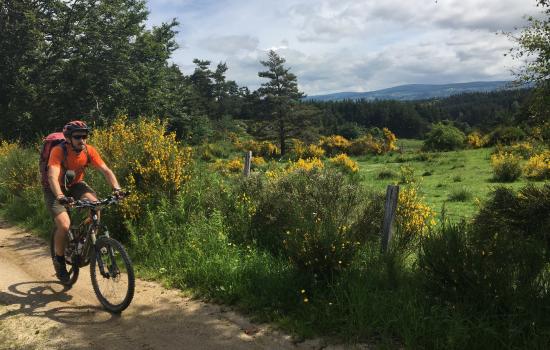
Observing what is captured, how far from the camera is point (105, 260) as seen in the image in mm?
5129

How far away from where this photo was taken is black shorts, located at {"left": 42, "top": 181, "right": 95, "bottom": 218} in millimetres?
5480

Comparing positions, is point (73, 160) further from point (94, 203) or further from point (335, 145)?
point (335, 145)

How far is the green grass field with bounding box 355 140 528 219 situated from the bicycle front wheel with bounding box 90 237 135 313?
5353mm

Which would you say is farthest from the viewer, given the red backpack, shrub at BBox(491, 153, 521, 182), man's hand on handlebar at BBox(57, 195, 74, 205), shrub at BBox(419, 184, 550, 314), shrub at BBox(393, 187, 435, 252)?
shrub at BBox(491, 153, 521, 182)

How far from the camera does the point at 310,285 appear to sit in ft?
15.9

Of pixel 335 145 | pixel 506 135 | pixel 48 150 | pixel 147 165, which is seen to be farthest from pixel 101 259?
pixel 335 145

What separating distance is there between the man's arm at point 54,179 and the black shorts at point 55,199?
1.58 ft

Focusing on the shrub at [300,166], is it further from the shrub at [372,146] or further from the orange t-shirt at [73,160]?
the shrub at [372,146]

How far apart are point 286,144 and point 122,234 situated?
145 feet

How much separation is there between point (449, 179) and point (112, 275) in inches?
670

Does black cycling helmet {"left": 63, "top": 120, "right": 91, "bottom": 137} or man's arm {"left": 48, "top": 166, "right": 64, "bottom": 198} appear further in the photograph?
black cycling helmet {"left": 63, "top": 120, "right": 91, "bottom": 137}

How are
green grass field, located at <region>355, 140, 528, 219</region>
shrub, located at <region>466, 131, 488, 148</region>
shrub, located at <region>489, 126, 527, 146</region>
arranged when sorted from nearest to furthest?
green grass field, located at <region>355, 140, 528, 219</region>, shrub, located at <region>489, 126, 527, 146</region>, shrub, located at <region>466, 131, 488, 148</region>

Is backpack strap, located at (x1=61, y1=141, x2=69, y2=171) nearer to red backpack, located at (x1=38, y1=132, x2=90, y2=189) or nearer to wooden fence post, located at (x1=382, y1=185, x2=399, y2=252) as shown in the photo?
red backpack, located at (x1=38, y1=132, x2=90, y2=189)

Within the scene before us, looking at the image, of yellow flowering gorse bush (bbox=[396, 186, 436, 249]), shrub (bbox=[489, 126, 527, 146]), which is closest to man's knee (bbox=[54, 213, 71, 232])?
yellow flowering gorse bush (bbox=[396, 186, 436, 249])
